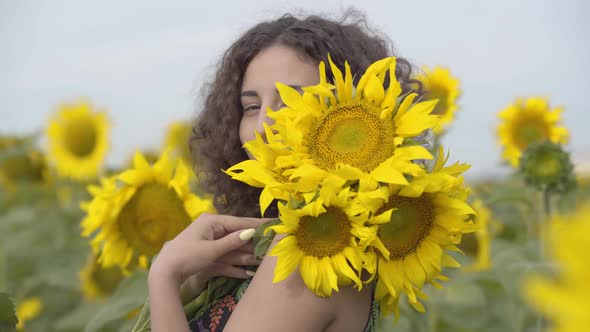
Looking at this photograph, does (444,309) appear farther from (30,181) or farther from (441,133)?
(30,181)

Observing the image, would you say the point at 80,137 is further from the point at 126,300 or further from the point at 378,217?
the point at 378,217

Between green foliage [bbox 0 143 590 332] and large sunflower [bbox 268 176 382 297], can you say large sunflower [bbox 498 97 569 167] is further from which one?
large sunflower [bbox 268 176 382 297]

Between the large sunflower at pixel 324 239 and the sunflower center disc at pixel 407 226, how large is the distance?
8 cm

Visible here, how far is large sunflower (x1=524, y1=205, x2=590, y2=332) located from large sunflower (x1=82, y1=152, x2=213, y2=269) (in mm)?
1307

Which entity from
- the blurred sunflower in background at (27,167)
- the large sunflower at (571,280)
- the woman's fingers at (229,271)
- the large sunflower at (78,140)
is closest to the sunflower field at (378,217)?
the large sunflower at (571,280)

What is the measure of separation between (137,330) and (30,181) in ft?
11.7

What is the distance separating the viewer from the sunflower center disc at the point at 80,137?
386 cm

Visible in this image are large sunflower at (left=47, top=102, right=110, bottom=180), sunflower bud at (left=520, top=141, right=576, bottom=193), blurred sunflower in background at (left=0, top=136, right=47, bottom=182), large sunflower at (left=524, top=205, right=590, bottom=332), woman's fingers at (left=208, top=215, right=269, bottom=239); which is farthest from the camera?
blurred sunflower in background at (left=0, top=136, right=47, bottom=182)

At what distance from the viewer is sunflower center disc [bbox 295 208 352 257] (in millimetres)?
1021

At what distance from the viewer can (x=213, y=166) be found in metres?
1.59

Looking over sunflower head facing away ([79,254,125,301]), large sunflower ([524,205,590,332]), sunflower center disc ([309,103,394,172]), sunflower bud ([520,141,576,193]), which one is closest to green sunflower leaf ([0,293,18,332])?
sunflower center disc ([309,103,394,172])

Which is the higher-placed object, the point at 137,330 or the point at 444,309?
the point at 137,330

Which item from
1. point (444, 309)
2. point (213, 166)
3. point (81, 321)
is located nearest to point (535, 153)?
point (444, 309)

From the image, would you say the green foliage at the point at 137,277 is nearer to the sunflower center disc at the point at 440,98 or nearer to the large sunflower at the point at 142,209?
the large sunflower at the point at 142,209
